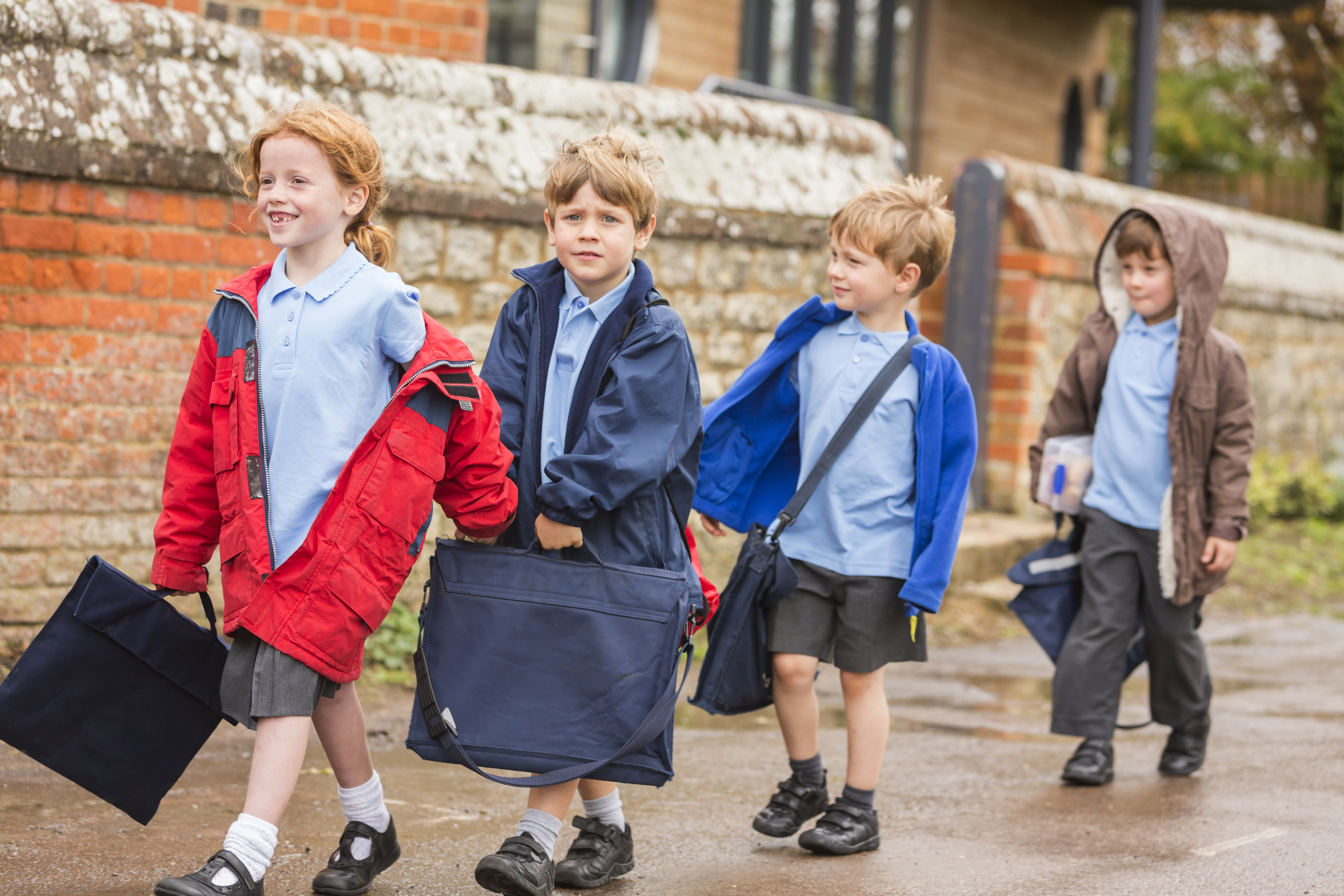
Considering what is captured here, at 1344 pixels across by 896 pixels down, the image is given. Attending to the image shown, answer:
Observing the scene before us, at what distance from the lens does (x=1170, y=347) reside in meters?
4.64

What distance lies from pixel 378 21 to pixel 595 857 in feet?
14.0

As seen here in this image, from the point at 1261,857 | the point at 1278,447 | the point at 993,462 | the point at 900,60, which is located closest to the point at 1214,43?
the point at 900,60

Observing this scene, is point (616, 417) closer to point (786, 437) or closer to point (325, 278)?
point (325, 278)

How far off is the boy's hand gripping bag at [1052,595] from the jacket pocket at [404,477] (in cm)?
238

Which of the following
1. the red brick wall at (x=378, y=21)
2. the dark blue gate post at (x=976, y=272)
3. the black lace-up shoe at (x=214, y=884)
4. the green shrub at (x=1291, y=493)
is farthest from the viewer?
the green shrub at (x=1291, y=493)

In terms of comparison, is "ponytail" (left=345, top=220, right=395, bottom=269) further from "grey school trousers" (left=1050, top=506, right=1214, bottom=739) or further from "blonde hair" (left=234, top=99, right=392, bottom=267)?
"grey school trousers" (left=1050, top=506, right=1214, bottom=739)

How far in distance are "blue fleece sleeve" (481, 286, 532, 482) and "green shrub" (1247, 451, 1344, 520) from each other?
808 cm

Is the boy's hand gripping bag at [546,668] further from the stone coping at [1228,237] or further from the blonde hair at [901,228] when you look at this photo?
the stone coping at [1228,237]

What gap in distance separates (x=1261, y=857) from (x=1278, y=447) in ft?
25.5

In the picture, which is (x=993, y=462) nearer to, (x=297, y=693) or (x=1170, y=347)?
(x=1170, y=347)

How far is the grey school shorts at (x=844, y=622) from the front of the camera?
369 cm

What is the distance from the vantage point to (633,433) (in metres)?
3.06

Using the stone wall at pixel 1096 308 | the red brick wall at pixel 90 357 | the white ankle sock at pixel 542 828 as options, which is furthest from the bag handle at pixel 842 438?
the stone wall at pixel 1096 308

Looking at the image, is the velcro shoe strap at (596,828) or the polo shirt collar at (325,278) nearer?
the polo shirt collar at (325,278)
